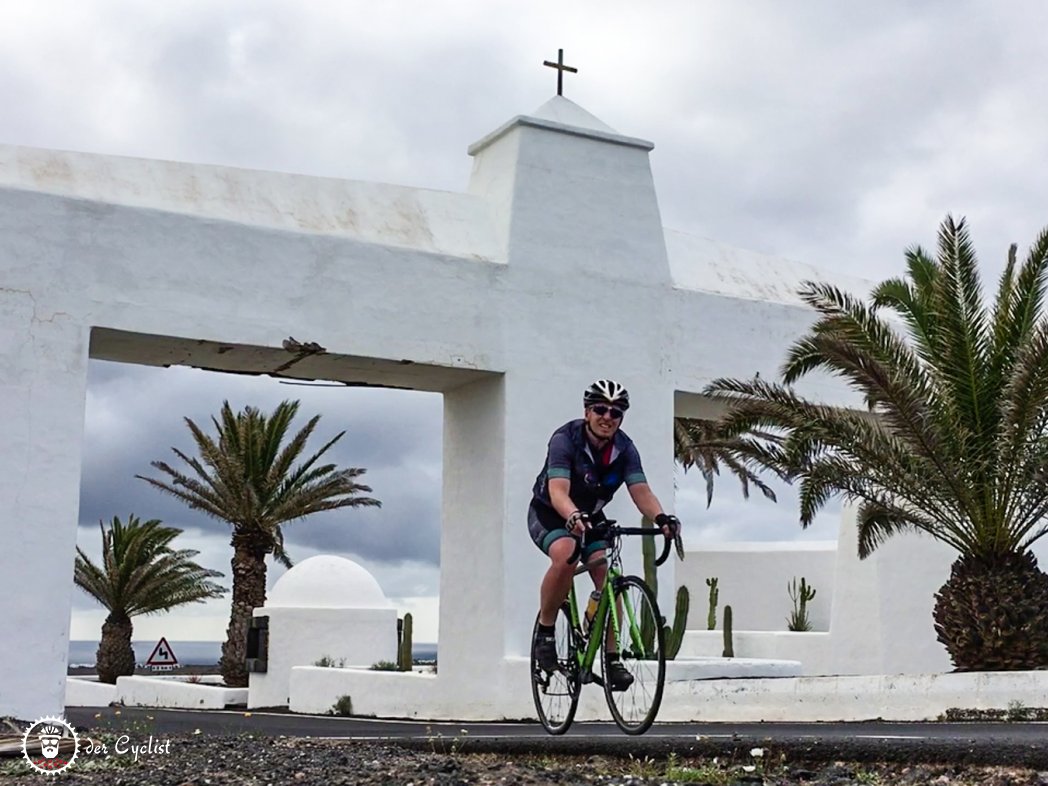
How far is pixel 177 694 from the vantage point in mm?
26734

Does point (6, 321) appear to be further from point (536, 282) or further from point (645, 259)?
point (645, 259)

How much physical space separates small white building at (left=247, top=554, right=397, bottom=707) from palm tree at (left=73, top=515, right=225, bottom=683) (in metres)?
4.56

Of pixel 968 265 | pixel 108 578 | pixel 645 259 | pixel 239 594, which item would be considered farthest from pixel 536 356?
A: pixel 108 578

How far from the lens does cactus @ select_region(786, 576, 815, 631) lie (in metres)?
28.6

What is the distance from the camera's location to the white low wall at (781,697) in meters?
13.3

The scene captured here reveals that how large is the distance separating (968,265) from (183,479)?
17.6 meters

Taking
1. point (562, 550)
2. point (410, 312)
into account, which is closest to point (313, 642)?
point (410, 312)

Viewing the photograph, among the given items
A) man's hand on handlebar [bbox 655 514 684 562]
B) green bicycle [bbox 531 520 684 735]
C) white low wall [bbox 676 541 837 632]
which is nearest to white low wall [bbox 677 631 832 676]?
white low wall [bbox 676 541 837 632]

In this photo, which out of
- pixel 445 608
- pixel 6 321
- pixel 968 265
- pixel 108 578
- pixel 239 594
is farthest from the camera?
pixel 108 578

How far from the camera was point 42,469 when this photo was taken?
45.9 feet

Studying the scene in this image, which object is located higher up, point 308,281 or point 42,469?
point 308,281

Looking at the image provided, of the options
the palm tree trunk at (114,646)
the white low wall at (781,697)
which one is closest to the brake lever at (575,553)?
the white low wall at (781,697)

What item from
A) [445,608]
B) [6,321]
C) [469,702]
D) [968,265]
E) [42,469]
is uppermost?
[968,265]

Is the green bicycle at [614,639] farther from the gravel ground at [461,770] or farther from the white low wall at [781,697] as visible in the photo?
the white low wall at [781,697]
